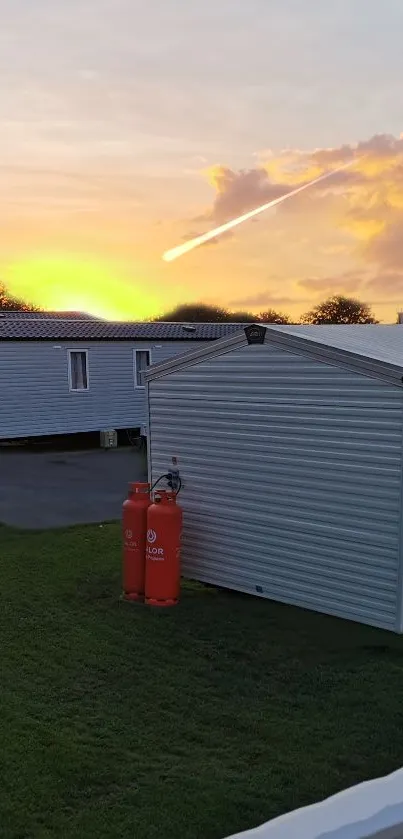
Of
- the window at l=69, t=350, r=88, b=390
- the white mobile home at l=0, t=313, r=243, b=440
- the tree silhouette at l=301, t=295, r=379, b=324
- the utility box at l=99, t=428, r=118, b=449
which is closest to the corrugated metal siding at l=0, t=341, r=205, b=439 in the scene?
the white mobile home at l=0, t=313, r=243, b=440

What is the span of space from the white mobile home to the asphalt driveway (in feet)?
6.36

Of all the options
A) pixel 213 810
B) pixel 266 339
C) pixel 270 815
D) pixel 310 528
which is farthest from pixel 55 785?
pixel 266 339

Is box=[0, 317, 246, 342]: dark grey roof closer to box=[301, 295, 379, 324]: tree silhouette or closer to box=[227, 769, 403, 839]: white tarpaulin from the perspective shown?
box=[227, 769, 403, 839]: white tarpaulin

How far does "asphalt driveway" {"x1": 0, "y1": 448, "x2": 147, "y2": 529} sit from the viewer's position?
12734 millimetres

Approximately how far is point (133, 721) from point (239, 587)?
2954 mm

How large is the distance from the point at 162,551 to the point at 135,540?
1.20 ft

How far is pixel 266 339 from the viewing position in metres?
7.82

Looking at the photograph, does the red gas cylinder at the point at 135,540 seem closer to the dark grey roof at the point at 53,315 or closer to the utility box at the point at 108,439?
the utility box at the point at 108,439

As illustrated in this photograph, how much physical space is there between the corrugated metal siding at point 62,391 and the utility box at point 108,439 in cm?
112

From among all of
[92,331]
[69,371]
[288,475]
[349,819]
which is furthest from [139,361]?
[349,819]

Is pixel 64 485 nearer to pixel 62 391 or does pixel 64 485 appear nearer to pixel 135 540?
pixel 62 391

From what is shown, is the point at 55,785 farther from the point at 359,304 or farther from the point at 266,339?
the point at 359,304

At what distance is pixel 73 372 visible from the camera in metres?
23.7

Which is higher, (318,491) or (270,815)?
(318,491)
